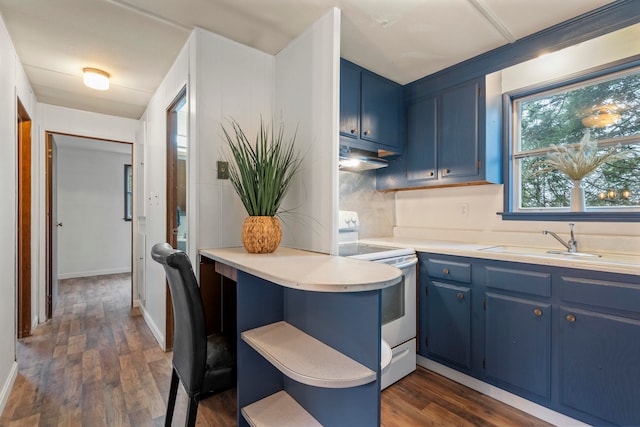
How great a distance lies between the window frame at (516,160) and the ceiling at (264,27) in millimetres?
434

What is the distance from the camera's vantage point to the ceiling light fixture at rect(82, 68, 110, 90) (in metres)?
2.45

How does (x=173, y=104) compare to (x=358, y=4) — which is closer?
(x=358, y=4)

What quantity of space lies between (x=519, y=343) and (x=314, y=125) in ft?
5.73

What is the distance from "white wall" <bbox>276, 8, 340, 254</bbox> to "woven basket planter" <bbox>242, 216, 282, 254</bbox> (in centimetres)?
28

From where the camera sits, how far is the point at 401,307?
81.1 inches

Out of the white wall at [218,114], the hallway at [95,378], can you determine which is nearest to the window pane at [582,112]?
the white wall at [218,114]

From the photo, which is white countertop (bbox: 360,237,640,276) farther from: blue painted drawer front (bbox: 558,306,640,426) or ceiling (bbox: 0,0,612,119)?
ceiling (bbox: 0,0,612,119)

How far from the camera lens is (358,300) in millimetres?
1155

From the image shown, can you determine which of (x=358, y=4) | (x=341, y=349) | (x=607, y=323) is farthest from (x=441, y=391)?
(x=358, y=4)

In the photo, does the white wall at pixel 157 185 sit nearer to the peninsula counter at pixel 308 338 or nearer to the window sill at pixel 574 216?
the peninsula counter at pixel 308 338

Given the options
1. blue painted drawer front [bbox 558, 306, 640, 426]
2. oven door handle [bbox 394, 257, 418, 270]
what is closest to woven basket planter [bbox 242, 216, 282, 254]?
oven door handle [bbox 394, 257, 418, 270]

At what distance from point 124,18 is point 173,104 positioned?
0.70 meters

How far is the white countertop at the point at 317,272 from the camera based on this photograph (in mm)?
996

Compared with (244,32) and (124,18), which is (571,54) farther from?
(124,18)
